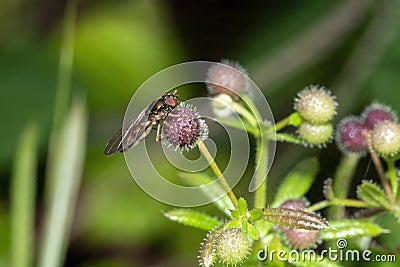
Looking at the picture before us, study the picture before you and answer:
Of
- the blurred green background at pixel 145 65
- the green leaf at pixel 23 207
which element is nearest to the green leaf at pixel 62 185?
the green leaf at pixel 23 207

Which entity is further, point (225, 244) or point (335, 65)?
point (335, 65)

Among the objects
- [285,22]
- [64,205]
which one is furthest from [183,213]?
[285,22]

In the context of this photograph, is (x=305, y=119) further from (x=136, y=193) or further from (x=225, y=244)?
(x=136, y=193)

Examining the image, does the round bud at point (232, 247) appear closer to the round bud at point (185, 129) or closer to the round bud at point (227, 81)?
the round bud at point (185, 129)

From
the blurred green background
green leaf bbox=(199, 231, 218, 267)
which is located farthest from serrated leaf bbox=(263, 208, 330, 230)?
the blurred green background

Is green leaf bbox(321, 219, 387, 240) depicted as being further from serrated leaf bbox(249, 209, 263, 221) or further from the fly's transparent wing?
the fly's transparent wing

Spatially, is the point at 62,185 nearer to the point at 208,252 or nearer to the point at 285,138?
the point at 285,138

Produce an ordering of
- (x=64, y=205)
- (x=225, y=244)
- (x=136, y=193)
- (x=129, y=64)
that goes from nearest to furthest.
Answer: (x=225, y=244) < (x=64, y=205) < (x=136, y=193) < (x=129, y=64)
